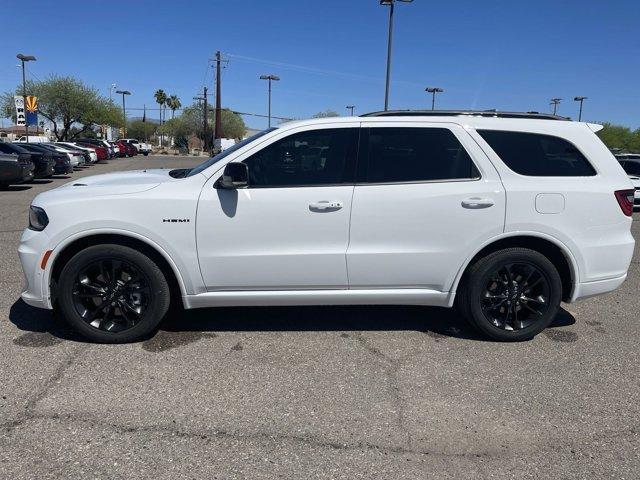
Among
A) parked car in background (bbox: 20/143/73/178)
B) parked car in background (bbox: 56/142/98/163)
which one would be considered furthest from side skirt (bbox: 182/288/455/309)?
parked car in background (bbox: 56/142/98/163)

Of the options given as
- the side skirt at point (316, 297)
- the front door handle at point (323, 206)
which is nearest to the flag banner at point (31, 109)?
the side skirt at point (316, 297)

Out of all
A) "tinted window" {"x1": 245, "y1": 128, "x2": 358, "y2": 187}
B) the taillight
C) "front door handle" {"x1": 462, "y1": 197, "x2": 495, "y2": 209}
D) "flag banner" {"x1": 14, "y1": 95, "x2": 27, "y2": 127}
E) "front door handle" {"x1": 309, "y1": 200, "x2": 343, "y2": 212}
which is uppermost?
"flag banner" {"x1": 14, "y1": 95, "x2": 27, "y2": 127}

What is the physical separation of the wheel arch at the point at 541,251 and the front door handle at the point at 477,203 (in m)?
0.30

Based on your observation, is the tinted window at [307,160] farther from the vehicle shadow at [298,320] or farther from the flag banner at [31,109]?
the flag banner at [31,109]

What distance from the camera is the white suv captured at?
412 centimetres

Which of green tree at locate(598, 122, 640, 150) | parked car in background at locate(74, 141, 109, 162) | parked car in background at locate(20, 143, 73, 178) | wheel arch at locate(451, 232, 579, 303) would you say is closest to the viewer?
wheel arch at locate(451, 232, 579, 303)

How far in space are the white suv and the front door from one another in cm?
1

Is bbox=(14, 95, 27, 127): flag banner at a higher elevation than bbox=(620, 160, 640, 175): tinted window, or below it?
higher

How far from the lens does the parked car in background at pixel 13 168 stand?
1559cm

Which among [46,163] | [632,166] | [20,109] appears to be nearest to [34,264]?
[632,166]

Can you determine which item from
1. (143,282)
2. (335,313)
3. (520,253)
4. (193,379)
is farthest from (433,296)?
(143,282)

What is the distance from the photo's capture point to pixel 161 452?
2.88 m

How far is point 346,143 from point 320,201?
0.55m

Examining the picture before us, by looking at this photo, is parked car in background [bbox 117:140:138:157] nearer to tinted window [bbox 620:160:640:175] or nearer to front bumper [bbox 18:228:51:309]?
tinted window [bbox 620:160:640:175]
